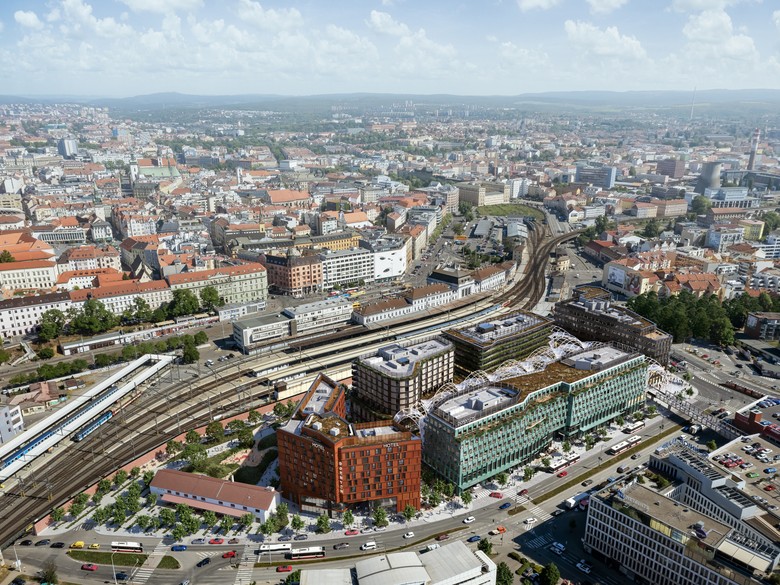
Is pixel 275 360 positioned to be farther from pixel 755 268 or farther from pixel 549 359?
pixel 755 268

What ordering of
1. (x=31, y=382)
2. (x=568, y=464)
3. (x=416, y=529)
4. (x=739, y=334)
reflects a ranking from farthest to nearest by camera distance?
(x=739, y=334) → (x=31, y=382) → (x=568, y=464) → (x=416, y=529)

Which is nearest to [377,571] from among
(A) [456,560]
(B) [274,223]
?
(A) [456,560]

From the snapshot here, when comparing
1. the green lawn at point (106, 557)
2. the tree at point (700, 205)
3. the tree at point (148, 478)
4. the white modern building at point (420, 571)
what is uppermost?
the tree at point (700, 205)

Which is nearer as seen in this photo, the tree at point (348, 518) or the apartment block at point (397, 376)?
the tree at point (348, 518)

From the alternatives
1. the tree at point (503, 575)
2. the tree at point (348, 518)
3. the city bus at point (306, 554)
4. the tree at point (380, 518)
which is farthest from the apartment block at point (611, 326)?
the city bus at point (306, 554)

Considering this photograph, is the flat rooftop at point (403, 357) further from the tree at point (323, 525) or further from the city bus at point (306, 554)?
the city bus at point (306, 554)

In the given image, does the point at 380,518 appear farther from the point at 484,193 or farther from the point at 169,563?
the point at 484,193
